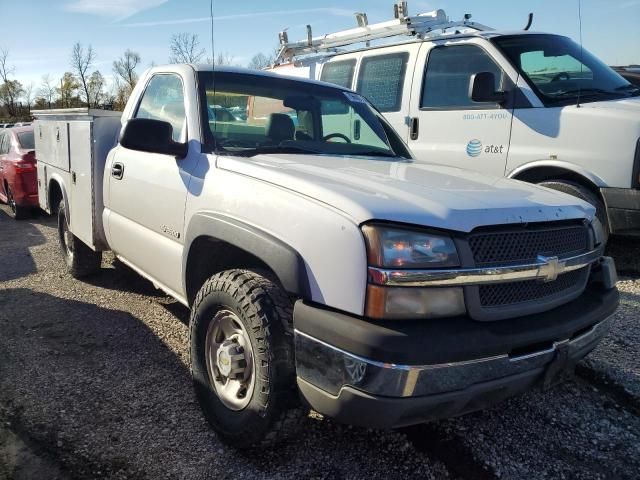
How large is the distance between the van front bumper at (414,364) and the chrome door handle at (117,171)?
7.56 feet

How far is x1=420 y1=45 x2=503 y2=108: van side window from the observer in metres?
5.45

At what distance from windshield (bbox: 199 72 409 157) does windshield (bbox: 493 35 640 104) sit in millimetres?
2046

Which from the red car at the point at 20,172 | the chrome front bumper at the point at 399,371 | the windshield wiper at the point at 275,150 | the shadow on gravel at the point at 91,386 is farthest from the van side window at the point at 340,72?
the chrome front bumper at the point at 399,371

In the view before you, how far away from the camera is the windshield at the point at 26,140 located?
9211mm

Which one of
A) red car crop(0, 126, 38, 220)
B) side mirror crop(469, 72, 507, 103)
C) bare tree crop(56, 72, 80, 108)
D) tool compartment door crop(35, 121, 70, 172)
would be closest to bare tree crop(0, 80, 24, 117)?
bare tree crop(56, 72, 80, 108)

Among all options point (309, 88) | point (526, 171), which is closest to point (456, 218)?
point (309, 88)

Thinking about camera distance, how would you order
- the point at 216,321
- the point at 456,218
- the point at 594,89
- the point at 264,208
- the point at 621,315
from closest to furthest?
1. the point at 456,218
2. the point at 264,208
3. the point at 216,321
4. the point at 621,315
5. the point at 594,89

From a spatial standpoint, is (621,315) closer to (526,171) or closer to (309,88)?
(526,171)

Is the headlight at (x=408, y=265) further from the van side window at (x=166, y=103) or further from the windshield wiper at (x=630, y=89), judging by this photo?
the windshield wiper at (x=630, y=89)

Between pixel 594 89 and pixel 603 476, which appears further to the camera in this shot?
pixel 594 89

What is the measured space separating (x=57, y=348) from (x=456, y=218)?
300cm

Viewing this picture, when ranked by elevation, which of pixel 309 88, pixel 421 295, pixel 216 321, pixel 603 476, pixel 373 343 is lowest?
pixel 603 476

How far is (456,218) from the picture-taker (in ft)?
6.70

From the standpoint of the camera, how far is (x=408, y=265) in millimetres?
1978
